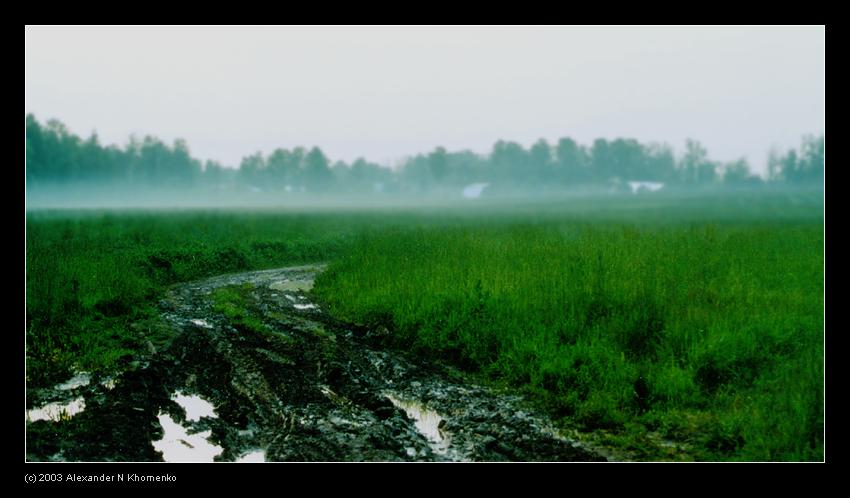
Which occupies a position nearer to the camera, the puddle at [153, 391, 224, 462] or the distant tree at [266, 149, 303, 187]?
the puddle at [153, 391, 224, 462]

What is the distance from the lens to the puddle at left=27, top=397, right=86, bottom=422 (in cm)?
536

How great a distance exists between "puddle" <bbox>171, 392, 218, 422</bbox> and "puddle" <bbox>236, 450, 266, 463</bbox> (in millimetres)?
1139

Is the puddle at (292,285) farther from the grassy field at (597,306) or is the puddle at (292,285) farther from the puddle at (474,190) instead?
the puddle at (474,190)

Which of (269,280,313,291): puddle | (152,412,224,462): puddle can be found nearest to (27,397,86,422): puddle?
(152,412,224,462): puddle

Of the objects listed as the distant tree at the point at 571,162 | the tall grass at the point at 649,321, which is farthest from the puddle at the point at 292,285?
the distant tree at the point at 571,162

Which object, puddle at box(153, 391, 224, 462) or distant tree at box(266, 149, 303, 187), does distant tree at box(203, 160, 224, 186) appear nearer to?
distant tree at box(266, 149, 303, 187)

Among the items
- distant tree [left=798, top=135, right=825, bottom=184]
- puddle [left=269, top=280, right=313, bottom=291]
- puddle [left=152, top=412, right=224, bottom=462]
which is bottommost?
puddle [left=152, top=412, right=224, bottom=462]

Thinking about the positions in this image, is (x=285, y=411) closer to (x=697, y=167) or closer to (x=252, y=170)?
(x=697, y=167)

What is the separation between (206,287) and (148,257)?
281 cm

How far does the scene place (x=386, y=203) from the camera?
1587 cm

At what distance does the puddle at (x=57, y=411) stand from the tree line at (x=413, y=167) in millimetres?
3397

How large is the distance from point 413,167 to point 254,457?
998 cm

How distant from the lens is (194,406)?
19.6 feet
